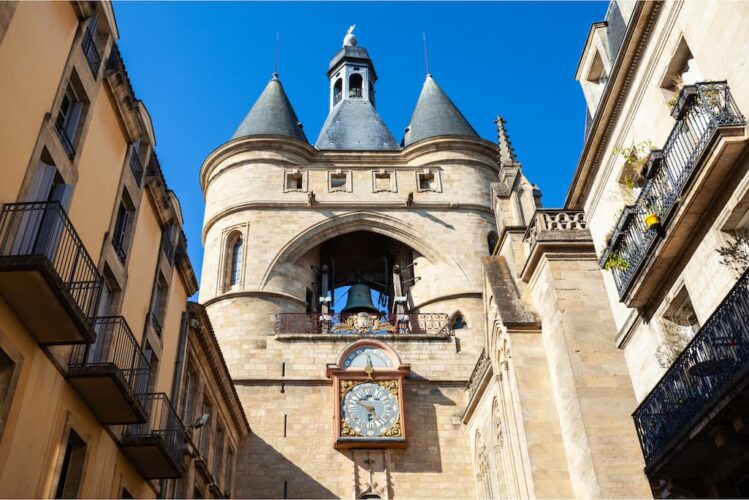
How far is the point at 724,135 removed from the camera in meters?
7.08

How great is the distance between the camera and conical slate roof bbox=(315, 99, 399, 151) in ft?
100

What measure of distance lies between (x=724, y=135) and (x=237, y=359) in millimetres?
15406

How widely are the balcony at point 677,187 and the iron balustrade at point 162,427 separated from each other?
19.9 feet

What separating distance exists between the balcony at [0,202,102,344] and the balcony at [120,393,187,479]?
2.59 meters

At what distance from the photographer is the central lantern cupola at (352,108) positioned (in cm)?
3097

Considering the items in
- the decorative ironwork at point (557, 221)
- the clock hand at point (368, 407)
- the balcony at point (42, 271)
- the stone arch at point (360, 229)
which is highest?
the stone arch at point (360, 229)

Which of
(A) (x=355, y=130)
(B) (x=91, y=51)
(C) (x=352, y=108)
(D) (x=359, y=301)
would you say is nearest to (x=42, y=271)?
(B) (x=91, y=51)

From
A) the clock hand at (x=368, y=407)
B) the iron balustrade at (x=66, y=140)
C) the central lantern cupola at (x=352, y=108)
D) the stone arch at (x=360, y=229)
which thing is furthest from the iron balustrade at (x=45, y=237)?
the central lantern cupola at (x=352, y=108)

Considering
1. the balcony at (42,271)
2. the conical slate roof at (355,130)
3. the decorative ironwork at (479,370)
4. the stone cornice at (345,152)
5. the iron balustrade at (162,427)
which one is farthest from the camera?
the conical slate roof at (355,130)

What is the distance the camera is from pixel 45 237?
24.2 ft

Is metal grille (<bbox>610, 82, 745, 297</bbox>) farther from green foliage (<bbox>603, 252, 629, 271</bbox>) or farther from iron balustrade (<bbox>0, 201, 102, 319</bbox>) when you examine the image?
iron balustrade (<bbox>0, 201, 102, 319</bbox>)

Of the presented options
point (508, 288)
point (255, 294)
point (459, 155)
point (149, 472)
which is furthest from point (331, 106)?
point (149, 472)

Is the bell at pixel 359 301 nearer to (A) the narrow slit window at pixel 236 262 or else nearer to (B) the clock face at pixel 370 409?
(A) the narrow slit window at pixel 236 262

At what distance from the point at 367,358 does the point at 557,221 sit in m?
8.57
